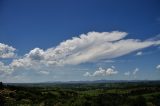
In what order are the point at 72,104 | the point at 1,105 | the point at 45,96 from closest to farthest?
the point at 1,105 → the point at 72,104 → the point at 45,96

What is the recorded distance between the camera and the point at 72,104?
423 feet

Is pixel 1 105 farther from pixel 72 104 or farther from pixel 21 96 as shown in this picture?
pixel 21 96

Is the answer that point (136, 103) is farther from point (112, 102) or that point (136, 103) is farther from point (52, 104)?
point (52, 104)

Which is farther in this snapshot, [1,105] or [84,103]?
[84,103]

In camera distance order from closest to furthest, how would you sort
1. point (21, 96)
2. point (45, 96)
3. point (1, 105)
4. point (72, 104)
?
point (1, 105) < point (72, 104) < point (21, 96) < point (45, 96)

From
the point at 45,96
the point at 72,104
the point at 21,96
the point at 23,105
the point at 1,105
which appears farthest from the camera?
the point at 45,96

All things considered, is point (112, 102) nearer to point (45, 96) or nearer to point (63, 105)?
point (63, 105)

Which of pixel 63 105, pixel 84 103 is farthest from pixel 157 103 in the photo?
pixel 63 105

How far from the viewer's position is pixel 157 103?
447 ft

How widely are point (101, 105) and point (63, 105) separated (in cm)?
1785

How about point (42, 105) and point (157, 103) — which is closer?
point (42, 105)

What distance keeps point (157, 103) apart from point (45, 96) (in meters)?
64.9

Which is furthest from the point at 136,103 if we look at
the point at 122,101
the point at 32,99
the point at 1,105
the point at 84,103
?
the point at 1,105

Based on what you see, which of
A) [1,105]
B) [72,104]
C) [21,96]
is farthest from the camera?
[21,96]
